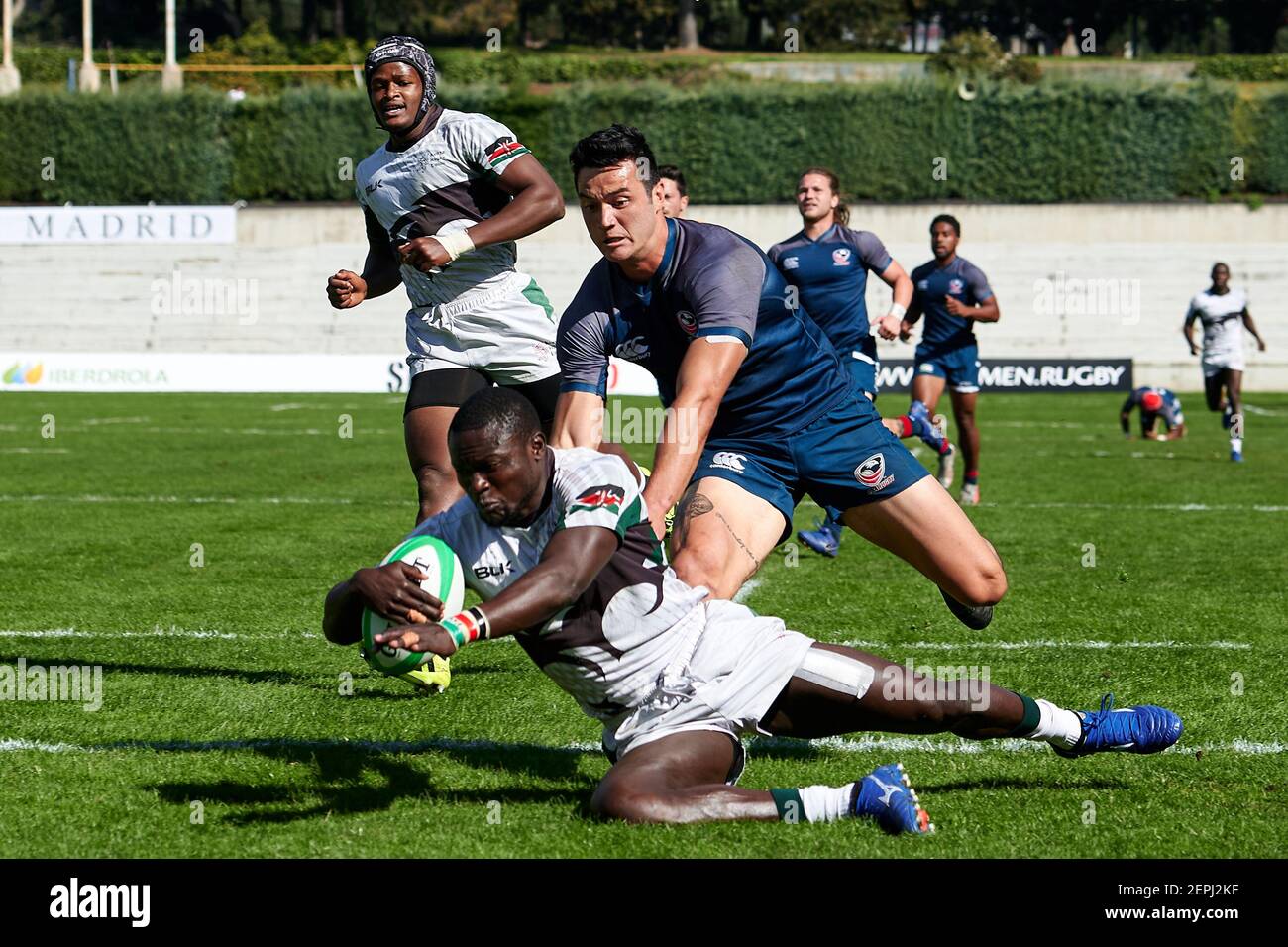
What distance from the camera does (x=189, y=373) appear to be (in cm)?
3111

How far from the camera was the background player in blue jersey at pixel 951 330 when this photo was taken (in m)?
14.5

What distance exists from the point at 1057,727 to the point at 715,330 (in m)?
1.77

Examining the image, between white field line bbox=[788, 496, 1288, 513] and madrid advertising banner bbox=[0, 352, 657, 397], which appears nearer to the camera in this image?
white field line bbox=[788, 496, 1288, 513]

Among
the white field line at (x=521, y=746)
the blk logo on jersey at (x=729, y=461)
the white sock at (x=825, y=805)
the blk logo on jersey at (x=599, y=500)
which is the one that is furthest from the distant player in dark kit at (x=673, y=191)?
the white sock at (x=825, y=805)

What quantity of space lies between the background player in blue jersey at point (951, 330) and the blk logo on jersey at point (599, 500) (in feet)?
33.1

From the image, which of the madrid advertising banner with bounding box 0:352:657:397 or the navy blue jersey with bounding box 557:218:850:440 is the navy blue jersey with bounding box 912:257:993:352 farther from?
the madrid advertising banner with bounding box 0:352:657:397

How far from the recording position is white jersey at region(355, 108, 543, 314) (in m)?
6.95

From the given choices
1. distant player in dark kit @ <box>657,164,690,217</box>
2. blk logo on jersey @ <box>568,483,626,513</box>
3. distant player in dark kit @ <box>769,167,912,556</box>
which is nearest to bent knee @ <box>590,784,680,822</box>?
blk logo on jersey @ <box>568,483,626,513</box>

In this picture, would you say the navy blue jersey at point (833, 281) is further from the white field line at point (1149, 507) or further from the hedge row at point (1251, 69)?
the hedge row at point (1251, 69)

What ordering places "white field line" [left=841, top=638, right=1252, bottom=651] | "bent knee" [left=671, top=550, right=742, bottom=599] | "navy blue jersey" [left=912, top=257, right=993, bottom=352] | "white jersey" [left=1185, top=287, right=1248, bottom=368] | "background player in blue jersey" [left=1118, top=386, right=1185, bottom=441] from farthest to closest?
"background player in blue jersey" [left=1118, top=386, right=1185, bottom=441] → "white jersey" [left=1185, top=287, right=1248, bottom=368] → "navy blue jersey" [left=912, top=257, right=993, bottom=352] → "white field line" [left=841, top=638, right=1252, bottom=651] → "bent knee" [left=671, top=550, right=742, bottom=599]

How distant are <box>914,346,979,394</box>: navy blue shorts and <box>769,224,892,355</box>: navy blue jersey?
321cm

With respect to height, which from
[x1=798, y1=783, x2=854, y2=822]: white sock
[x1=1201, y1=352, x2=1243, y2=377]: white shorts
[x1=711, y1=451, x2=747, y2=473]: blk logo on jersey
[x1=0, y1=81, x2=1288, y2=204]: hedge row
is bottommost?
[x1=1201, y1=352, x2=1243, y2=377]: white shorts

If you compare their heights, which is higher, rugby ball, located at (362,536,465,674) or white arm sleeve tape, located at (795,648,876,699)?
rugby ball, located at (362,536,465,674)
